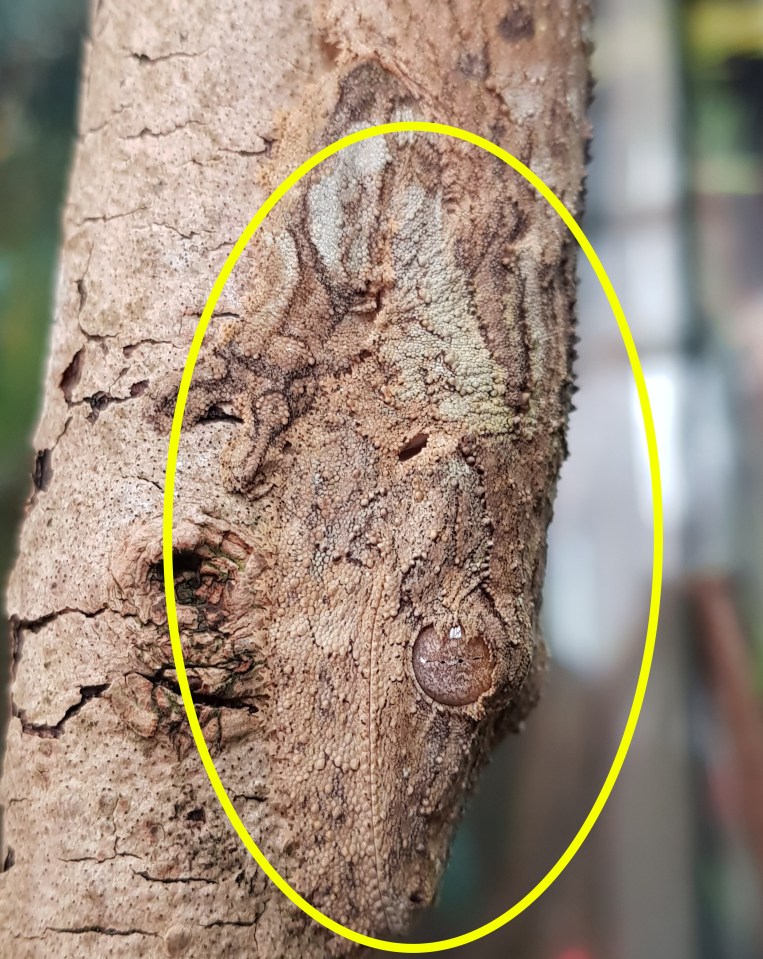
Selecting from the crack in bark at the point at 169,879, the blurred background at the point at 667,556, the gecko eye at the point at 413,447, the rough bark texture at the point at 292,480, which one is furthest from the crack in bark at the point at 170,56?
the blurred background at the point at 667,556

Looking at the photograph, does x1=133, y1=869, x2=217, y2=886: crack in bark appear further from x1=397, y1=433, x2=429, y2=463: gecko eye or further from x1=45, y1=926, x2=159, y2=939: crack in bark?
x1=397, y1=433, x2=429, y2=463: gecko eye

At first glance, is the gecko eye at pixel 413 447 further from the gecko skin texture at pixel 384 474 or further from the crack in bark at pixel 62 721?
the crack in bark at pixel 62 721

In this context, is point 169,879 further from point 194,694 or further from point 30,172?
point 30,172

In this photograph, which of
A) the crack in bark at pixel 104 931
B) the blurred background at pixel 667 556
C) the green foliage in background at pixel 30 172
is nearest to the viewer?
the crack in bark at pixel 104 931

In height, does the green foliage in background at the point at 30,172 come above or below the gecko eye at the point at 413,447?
above

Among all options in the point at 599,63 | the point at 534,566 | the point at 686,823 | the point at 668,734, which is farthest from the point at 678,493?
the point at 534,566

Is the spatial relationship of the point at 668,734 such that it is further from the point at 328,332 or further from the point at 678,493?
the point at 328,332

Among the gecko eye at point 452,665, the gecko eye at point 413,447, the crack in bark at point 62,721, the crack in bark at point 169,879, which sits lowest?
the crack in bark at point 169,879
